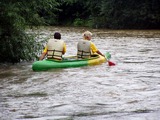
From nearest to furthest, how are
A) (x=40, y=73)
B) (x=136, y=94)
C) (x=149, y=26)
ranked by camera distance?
(x=136, y=94) < (x=40, y=73) < (x=149, y=26)

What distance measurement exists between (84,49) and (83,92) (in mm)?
5086

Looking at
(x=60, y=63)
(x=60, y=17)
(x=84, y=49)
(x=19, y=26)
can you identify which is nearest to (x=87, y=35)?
(x=84, y=49)

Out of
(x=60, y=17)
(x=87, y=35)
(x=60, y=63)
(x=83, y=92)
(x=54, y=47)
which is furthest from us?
(x=60, y=17)

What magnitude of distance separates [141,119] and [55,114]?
1.64 metres

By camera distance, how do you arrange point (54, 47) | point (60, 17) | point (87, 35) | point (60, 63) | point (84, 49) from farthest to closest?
point (60, 17)
point (87, 35)
point (84, 49)
point (54, 47)
point (60, 63)

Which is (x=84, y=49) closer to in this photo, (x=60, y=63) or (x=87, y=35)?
(x=87, y=35)

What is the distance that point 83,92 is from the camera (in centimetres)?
1065

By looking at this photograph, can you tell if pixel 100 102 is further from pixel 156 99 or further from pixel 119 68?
pixel 119 68

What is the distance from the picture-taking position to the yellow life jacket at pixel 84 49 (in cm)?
1549

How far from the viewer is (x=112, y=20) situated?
47.5 meters

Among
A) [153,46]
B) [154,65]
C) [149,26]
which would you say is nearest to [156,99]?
[154,65]

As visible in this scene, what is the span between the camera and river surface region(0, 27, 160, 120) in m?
8.38

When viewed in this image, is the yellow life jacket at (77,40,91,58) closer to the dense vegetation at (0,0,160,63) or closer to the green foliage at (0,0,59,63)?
the dense vegetation at (0,0,160,63)

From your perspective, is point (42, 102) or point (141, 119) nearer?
point (141, 119)
